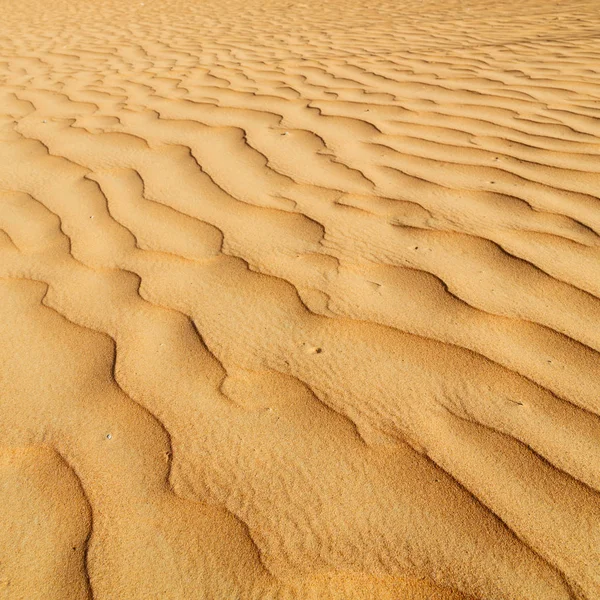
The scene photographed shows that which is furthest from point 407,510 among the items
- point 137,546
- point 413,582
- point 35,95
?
point 35,95

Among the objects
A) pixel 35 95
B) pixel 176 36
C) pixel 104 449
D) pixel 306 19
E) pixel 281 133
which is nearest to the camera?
pixel 104 449

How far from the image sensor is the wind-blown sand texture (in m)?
1.10

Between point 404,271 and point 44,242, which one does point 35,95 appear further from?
point 404,271

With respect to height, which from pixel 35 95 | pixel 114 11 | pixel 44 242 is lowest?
pixel 114 11

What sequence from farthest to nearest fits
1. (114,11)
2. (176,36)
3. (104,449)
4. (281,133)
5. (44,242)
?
(114,11)
(176,36)
(281,133)
(44,242)
(104,449)

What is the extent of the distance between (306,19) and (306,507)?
678cm

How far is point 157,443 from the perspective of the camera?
1.32 meters

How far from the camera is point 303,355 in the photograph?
1540 millimetres

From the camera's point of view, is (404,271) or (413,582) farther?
(404,271)

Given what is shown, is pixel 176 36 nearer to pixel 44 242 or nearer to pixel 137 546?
pixel 44 242

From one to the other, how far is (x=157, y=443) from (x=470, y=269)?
0.97m

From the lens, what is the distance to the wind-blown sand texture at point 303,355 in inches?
43.4

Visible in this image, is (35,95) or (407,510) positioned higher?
(407,510)

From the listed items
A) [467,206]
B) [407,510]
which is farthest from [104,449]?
[467,206]
